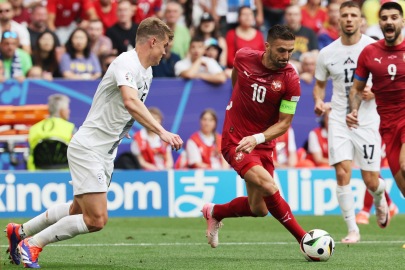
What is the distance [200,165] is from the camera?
1153 centimetres

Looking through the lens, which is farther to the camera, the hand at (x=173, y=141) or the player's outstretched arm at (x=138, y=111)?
the player's outstretched arm at (x=138, y=111)

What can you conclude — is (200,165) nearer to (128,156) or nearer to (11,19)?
(128,156)

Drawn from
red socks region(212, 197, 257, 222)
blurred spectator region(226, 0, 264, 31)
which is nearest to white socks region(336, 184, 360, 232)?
red socks region(212, 197, 257, 222)

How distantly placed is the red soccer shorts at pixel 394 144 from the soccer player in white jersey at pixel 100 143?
2906 millimetres

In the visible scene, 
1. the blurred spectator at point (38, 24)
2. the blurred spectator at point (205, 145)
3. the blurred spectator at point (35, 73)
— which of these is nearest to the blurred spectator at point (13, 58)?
the blurred spectator at point (35, 73)

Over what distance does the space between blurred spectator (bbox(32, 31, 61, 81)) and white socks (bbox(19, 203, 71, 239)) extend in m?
6.72

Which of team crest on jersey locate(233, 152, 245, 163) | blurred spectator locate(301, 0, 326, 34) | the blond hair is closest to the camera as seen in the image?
the blond hair

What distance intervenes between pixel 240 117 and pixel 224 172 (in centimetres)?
466

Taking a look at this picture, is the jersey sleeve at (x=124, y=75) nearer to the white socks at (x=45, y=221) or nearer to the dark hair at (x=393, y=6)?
the white socks at (x=45, y=221)

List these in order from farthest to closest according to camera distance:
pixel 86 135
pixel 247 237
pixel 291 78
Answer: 1. pixel 247 237
2. pixel 291 78
3. pixel 86 135

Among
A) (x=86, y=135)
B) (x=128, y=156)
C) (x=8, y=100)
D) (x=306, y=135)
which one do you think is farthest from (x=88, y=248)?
(x=306, y=135)

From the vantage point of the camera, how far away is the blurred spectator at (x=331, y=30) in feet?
46.8

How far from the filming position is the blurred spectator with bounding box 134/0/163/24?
13.9 metres

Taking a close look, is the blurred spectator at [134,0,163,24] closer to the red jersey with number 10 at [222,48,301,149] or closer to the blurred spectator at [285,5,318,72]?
the blurred spectator at [285,5,318,72]
